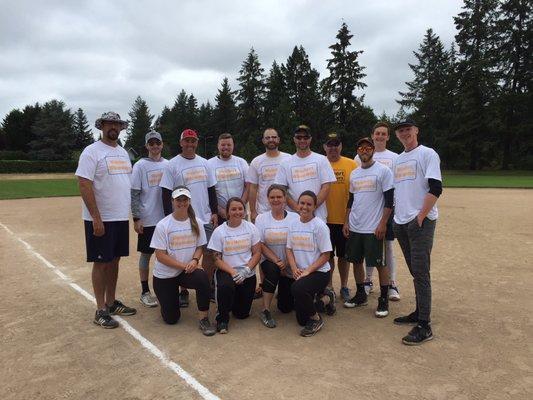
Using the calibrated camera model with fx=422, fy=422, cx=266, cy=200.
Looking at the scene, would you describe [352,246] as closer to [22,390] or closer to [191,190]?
→ [191,190]

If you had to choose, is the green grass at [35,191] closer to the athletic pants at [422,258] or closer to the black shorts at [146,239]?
the black shorts at [146,239]

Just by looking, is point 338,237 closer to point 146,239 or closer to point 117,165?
point 146,239

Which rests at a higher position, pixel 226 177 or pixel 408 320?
pixel 226 177

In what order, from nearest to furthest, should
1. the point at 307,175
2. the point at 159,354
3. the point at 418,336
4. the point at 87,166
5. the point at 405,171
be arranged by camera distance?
1. the point at 159,354
2. the point at 418,336
3. the point at 405,171
4. the point at 87,166
5. the point at 307,175

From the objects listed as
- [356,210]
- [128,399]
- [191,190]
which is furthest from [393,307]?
[128,399]

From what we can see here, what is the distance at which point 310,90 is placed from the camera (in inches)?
2402

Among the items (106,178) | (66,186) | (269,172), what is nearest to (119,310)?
(106,178)

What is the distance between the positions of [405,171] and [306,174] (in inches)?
49.3

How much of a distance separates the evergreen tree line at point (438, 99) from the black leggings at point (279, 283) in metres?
45.4

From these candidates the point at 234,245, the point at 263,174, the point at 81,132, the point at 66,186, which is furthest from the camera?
the point at 81,132

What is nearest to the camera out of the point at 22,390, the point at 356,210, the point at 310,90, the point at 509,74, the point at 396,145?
the point at 22,390

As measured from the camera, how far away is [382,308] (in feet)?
16.5

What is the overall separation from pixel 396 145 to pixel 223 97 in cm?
3457

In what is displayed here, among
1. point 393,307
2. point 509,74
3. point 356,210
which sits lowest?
point 393,307
